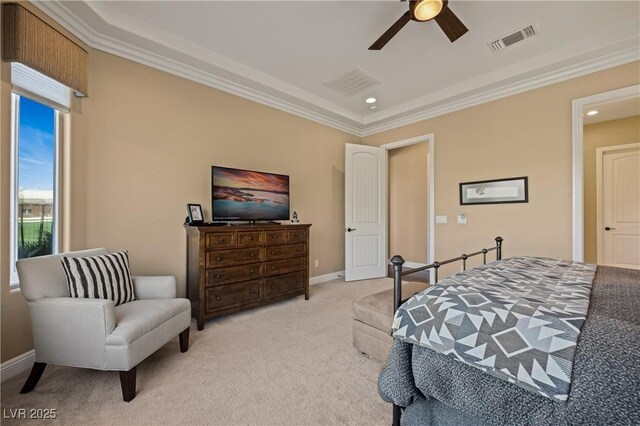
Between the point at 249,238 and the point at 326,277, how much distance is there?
78.5 inches

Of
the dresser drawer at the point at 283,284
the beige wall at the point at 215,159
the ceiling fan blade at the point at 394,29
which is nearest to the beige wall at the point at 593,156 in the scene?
the beige wall at the point at 215,159

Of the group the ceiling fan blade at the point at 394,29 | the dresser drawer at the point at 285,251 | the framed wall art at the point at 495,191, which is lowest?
the dresser drawer at the point at 285,251

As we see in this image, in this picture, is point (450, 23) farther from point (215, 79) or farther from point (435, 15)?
point (215, 79)

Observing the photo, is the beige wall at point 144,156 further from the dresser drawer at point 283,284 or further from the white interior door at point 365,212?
the white interior door at point 365,212

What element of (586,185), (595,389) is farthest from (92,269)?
(586,185)

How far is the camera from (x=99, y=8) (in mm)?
2338

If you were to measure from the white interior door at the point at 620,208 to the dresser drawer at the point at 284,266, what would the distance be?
487cm

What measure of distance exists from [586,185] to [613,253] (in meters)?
1.15

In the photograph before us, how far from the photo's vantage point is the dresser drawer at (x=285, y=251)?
10.9 feet

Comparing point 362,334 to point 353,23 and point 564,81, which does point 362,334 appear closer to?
point 353,23

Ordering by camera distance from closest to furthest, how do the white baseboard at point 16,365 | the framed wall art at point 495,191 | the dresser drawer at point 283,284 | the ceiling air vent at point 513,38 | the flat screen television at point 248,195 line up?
the white baseboard at point 16,365
the ceiling air vent at point 513,38
the flat screen television at point 248,195
the dresser drawer at point 283,284
the framed wall art at point 495,191

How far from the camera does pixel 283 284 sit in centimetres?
344

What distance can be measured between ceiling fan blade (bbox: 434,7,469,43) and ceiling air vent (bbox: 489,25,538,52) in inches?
37.4

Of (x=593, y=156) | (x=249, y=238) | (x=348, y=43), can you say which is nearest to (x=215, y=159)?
(x=249, y=238)
